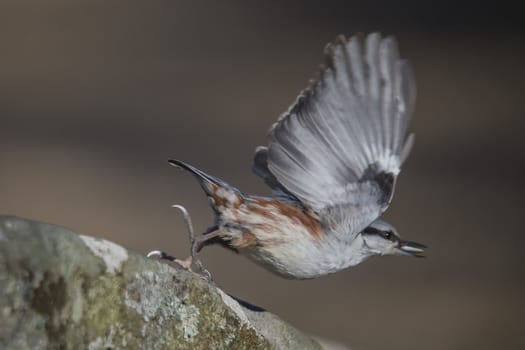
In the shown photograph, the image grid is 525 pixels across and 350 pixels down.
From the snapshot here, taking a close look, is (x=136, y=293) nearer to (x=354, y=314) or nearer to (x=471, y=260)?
(x=354, y=314)

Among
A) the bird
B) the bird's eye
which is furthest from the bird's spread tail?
the bird's eye

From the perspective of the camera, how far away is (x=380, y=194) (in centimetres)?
411

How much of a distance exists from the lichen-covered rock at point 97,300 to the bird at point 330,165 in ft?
2.58

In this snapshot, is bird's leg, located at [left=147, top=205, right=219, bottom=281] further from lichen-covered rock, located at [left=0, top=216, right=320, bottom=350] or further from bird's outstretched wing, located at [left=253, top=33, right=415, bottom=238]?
lichen-covered rock, located at [left=0, top=216, right=320, bottom=350]

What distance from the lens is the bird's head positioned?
4348mm

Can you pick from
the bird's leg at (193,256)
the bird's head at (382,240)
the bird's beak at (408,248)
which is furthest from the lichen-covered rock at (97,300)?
the bird's beak at (408,248)

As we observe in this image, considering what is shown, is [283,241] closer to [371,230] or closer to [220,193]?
[220,193]

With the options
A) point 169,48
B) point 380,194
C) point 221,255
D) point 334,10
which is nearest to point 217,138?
point 221,255

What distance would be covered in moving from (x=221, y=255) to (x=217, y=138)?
1.68m

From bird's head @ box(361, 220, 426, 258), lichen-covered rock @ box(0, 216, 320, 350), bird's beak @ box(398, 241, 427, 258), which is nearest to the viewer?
lichen-covered rock @ box(0, 216, 320, 350)

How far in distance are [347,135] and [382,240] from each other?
567mm

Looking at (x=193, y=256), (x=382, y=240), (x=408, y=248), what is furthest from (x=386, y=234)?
(x=193, y=256)

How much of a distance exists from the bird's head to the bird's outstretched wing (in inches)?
8.5

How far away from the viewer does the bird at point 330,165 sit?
4.05 meters
